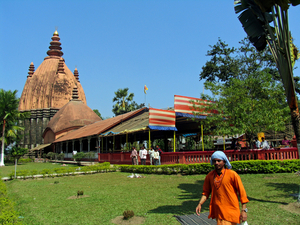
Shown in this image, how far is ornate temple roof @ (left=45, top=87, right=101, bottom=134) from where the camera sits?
40.2 meters

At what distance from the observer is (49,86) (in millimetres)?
53500

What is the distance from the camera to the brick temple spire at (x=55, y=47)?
5847cm

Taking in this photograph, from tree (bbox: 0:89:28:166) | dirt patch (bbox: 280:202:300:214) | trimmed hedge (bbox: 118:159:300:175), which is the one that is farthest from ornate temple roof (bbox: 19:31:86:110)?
dirt patch (bbox: 280:202:300:214)

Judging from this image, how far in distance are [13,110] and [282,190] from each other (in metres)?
29.0

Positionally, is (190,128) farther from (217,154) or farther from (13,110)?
(13,110)

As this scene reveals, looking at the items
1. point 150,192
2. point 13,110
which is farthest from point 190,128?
point 13,110

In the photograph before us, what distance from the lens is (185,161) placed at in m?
14.5

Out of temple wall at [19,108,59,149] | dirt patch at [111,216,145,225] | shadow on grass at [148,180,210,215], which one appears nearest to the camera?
dirt patch at [111,216,145,225]

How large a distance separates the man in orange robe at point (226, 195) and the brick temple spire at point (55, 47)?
198ft

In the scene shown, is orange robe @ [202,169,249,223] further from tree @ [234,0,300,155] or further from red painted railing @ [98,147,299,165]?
red painted railing @ [98,147,299,165]

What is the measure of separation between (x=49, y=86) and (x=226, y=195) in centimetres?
5433

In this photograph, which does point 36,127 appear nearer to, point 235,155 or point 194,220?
point 235,155

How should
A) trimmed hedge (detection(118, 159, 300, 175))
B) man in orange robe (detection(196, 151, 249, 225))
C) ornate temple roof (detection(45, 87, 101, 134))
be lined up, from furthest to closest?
ornate temple roof (detection(45, 87, 101, 134)) → trimmed hedge (detection(118, 159, 300, 175)) → man in orange robe (detection(196, 151, 249, 225))

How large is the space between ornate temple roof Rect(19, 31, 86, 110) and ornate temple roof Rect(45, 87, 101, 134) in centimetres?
1012
